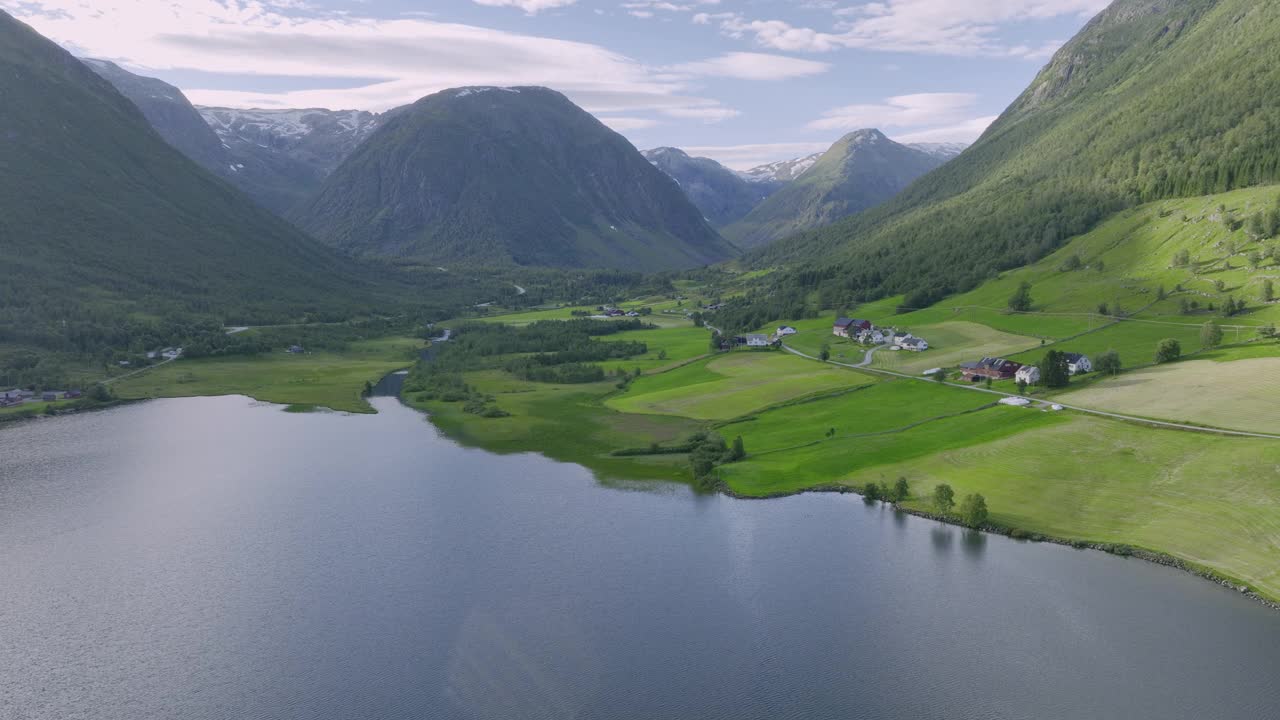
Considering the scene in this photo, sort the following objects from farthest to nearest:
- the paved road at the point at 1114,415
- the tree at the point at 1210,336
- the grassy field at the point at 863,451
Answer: the tree at the point at 1210,336 < the grassy field at the point at 863,451 < the paved road at the point at 1114,415

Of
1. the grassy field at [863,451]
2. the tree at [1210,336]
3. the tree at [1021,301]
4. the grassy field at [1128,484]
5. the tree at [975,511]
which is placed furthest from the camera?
the tree at [1021,301]

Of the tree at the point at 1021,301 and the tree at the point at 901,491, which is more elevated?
the tree at the point at 1021,301

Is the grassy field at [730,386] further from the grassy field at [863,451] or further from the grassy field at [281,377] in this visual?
the grassy field at [281,377]

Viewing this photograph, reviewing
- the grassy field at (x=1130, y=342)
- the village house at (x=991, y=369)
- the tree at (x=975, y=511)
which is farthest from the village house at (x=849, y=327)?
the tree at (x=975, y=511)

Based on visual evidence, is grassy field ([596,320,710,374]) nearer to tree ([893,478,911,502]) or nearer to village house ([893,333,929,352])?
village house ([893,333,929,352])

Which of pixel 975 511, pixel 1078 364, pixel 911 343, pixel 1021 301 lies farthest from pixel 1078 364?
pixel 1021 301

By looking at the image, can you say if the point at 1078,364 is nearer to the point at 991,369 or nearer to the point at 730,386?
the point at 991,369

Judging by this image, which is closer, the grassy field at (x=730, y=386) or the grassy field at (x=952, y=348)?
the grassy field at (x=730, y=386)
